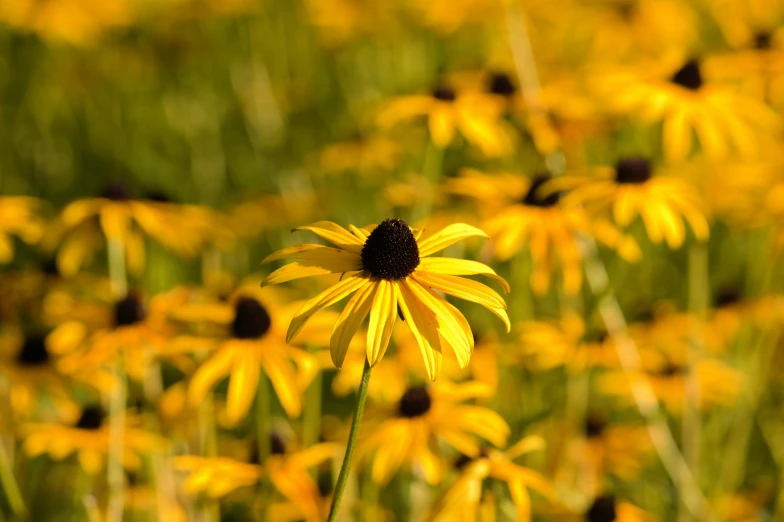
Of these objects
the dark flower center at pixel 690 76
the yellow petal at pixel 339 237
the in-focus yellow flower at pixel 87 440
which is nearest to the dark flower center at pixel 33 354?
the in-focus yellow flower at pixel 87 440

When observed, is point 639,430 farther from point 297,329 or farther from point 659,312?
point 297,329

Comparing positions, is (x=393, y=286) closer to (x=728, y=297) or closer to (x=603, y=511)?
(x=603, y=511)

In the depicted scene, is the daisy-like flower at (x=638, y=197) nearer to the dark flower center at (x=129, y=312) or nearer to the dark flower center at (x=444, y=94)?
the dark flower center at (x=444, y=94)

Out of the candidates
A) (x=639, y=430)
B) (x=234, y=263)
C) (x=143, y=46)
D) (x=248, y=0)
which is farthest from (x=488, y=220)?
(x=143, y=46)

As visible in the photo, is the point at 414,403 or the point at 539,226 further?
the point at 539,226

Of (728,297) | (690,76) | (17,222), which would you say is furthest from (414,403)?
(728,297)

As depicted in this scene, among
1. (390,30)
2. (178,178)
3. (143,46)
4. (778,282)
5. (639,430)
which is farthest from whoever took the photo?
(143,46)

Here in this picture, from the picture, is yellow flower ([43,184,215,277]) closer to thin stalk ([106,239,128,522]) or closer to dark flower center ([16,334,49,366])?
dark flower center ([16,334,49,366])

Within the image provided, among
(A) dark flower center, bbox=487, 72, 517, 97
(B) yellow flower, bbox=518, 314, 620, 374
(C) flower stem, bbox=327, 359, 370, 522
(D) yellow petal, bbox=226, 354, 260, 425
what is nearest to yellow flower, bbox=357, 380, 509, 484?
(D) yellow petal, bbox=226, 354, 260, 425
